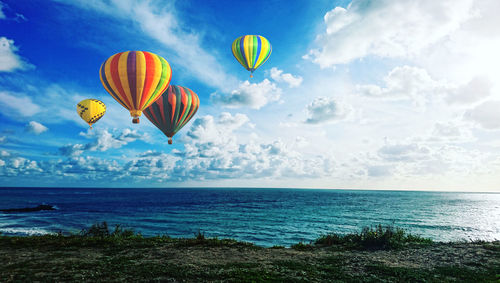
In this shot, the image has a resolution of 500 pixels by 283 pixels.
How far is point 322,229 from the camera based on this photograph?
119 feet

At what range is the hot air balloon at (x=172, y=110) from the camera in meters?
27.0

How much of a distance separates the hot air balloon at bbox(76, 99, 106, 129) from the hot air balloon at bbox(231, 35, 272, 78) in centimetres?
1956

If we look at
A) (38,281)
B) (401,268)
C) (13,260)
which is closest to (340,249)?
(401,268)

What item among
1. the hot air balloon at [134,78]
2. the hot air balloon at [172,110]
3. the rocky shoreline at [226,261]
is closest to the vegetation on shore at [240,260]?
the rocky shoreline at [226,261]

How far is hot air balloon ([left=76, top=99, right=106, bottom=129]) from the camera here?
114ft

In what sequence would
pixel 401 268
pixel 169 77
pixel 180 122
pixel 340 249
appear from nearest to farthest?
pixel 401 268 < pixel 340 249 < pixel 169 77 < pixel 180 122

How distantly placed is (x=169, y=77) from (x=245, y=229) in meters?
21.3

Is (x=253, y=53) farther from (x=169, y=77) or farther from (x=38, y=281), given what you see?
(x=38, y=281)

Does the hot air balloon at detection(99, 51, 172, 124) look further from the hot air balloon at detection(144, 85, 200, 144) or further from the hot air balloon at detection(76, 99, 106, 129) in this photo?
the hot air balloon at detection(76, 99, 106, 129)

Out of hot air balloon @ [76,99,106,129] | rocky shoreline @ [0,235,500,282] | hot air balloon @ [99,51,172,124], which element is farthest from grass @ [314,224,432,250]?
hot air balloon @ [76,99,106,129]

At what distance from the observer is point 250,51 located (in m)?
34.4

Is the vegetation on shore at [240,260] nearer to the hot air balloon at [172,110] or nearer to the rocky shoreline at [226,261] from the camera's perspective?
the rocky shoreline at [226,261]

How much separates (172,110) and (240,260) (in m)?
18.8

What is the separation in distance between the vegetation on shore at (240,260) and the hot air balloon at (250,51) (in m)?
24.8
